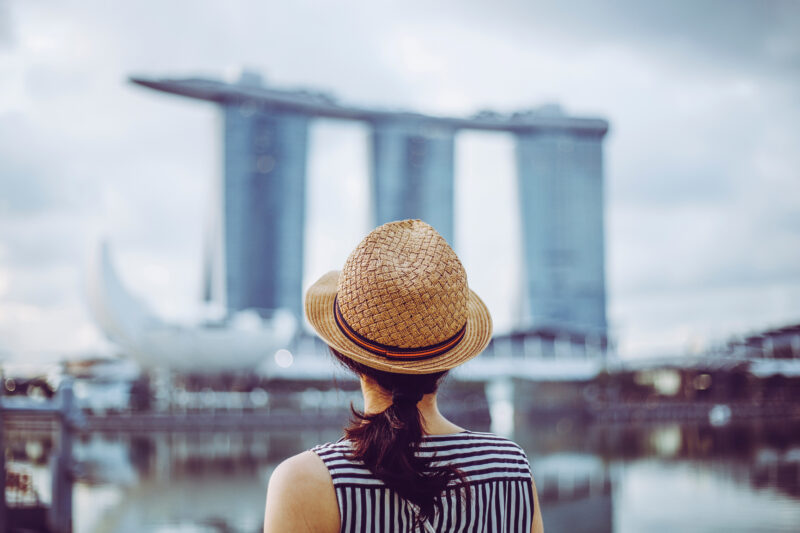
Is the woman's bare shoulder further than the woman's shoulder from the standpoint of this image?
No

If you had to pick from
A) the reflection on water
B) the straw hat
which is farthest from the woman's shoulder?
the reflection on water

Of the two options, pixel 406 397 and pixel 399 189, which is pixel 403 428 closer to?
pixel 406 397

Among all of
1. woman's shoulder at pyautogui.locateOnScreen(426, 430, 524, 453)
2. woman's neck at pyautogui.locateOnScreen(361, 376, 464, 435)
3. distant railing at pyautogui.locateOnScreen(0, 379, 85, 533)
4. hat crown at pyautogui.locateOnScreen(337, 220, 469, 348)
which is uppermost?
hat crown at pyautogui.locateOnScreen(337, 220, 469, 348)

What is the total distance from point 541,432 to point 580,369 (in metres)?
16.2

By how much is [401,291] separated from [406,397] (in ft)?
0.48

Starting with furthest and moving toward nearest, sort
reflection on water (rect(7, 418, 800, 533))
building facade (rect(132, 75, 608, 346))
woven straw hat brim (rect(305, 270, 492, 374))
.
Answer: building facade (rect(132, 75, 608, 346)) < reflection on water (rect(7, 418, 800, 533)) < woven straw hat brim (rect(305, 270, 492, 374))

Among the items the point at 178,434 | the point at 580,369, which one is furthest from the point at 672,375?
the point at 178,434

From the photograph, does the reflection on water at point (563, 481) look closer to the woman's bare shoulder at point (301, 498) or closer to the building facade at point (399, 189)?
the woman's bare shoulder at point (301, 498)

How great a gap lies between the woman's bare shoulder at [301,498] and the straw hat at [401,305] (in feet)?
0.56

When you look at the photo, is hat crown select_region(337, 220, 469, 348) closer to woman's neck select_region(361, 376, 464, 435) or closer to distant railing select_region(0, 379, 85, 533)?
woman's neck select_region(361, 376, 464, 435)

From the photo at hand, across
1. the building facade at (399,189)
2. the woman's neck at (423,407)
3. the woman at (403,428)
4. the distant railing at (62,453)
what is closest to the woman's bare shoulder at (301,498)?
the woman at (403,428)

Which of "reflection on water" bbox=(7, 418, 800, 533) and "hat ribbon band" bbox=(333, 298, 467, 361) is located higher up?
"hat ribbon band" bbox=(333, 298, 467, 361)

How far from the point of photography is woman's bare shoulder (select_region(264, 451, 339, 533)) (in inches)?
36.7

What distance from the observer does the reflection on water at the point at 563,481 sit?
804 centimetres
